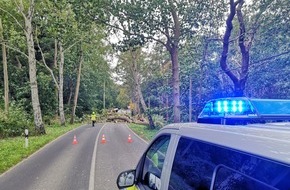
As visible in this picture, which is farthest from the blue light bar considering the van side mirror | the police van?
the van side mirror

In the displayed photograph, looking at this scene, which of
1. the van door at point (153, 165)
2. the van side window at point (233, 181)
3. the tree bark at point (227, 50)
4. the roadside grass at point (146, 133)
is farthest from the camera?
the roadside grass at point (146, 133)

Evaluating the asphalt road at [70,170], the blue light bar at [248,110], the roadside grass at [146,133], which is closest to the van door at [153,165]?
the blue light bar at [248,110]

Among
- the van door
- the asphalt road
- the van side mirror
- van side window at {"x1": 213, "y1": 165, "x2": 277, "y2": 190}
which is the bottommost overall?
the asphalt road

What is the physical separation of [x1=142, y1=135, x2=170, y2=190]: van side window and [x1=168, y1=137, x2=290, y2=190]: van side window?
342 millimetres

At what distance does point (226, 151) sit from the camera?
1.74m

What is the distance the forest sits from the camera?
16906 mm

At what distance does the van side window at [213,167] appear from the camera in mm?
1353

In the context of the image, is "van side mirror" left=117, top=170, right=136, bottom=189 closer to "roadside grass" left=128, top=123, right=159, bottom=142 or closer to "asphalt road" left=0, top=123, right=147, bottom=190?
"asphalt road" left=0, top=123, right=147, bottom=190

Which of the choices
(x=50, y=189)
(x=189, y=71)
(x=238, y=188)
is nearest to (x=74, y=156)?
(x=50, y=189)

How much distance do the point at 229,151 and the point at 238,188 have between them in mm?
196

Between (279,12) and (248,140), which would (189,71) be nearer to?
(279,12)

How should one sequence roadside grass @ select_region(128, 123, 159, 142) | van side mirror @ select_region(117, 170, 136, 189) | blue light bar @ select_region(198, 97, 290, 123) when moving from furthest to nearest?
roadside grass @ select_region(128, 123, 159, 142), van side mirror @ select_region(117, 170, 136, 189), blue light bar @ select_region(198, 97, 290, 123)

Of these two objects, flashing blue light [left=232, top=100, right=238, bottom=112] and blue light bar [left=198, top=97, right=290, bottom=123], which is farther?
flashing blue light [left=232, top=100, right=238, bottom=112]

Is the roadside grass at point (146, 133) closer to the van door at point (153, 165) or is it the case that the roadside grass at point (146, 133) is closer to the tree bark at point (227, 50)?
the tree bark at point (227, 50)
